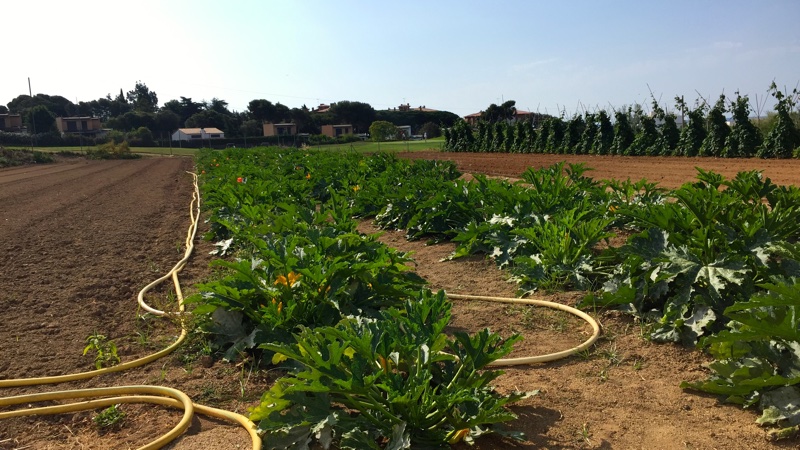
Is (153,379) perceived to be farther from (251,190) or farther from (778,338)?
(251,190)

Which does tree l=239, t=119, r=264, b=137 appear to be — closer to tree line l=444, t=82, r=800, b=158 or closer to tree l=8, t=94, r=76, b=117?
tree l=8, t=94, r=76, b=117

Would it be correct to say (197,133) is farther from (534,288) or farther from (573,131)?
(534,288)

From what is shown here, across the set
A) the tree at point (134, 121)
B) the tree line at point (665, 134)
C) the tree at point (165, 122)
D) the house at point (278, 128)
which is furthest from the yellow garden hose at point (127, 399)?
the tree at point (134, 121)

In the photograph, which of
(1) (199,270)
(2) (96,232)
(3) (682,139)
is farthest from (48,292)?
(3) (682,139)

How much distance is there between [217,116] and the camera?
322 feet

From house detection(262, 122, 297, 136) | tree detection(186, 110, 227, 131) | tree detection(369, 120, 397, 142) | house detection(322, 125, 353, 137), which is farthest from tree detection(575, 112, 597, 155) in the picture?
tree detection(186, 110, 227, 131)

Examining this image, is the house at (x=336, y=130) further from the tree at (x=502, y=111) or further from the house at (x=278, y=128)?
the tree at (x=502, y=111)

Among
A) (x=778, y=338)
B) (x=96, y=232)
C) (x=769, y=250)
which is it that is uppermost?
(x=769, y=250)

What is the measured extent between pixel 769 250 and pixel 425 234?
16.4ft

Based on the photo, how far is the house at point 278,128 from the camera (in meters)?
91.6

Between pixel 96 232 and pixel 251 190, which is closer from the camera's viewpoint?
pixel 251 190

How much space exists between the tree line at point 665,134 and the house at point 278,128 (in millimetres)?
56927

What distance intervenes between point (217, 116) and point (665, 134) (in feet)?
273

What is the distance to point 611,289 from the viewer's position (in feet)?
15.3
